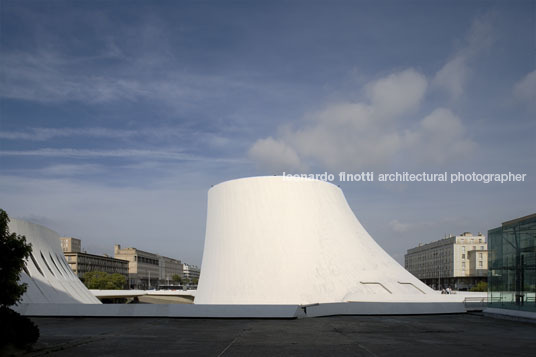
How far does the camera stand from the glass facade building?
66.7 feet

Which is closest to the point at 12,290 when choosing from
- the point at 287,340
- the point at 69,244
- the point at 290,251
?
the point at 287,340

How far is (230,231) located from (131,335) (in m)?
19.3

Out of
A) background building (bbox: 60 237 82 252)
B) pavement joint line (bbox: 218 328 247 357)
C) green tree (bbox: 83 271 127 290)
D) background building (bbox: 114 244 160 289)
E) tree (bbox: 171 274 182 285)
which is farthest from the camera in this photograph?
tree (bbox: 171 274 182 285)

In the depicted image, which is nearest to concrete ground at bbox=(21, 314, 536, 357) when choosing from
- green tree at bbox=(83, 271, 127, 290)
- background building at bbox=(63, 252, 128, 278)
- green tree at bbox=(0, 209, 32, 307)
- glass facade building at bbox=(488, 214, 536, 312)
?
green tree at bbox=(0, 209, 32, 307)

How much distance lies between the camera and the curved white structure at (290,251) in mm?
30562

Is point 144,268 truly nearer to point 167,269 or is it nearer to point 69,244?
point 69,244

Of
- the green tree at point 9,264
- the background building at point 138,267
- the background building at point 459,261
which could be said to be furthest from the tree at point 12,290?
the background building at point 138,267

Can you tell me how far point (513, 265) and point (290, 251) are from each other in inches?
517

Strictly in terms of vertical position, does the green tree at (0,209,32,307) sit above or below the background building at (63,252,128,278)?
above

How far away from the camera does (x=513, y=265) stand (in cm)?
2169

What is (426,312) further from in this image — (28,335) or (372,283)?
(28,335)

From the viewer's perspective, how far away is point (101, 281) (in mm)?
75812

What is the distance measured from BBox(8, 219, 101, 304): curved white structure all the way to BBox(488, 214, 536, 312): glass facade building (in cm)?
2491

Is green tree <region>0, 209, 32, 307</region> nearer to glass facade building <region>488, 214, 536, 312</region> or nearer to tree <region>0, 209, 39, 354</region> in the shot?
tree <region>0, 209, 39, 354</region>
